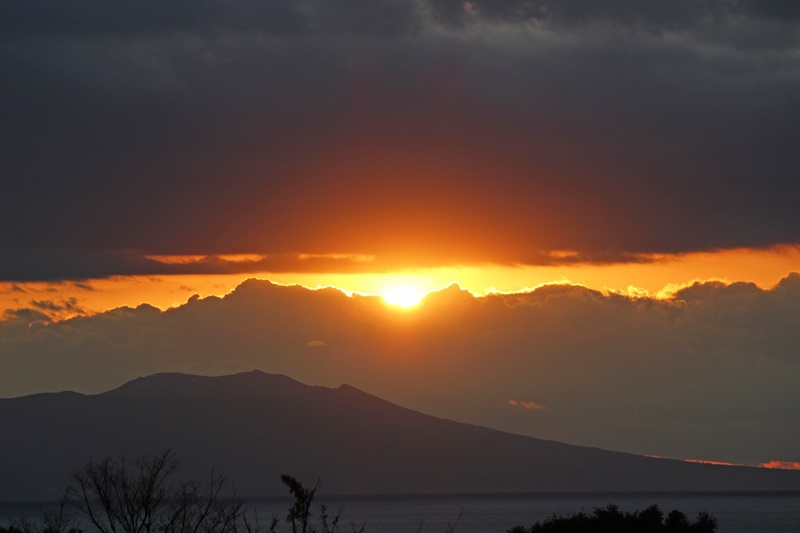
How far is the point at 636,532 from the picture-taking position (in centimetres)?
9319

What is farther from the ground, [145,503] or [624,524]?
[145,503]

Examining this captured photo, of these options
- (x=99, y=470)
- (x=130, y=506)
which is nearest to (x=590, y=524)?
(x=99, y=470)

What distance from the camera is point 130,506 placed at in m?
51.4

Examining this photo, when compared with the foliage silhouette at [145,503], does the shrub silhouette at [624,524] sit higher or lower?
lower

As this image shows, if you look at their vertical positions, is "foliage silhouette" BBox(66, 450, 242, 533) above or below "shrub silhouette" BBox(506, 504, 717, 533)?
above

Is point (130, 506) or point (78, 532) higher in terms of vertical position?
point (130, 506)

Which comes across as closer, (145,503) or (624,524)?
(145,503)

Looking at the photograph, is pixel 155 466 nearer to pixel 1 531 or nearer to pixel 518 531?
pixel 1 531

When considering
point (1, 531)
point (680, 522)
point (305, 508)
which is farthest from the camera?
point (680, 522)

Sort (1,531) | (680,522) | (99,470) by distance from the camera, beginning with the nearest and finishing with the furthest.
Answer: (99,470), (1,531), (680,522)

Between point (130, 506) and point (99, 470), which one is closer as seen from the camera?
point (130, 506)

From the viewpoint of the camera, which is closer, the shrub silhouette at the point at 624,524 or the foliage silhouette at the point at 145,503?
the foliage silhouette at the point at 145,503

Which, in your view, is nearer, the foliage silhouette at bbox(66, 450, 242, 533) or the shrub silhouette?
the foliage silhouette at bbox(66, 450, 242, 533)

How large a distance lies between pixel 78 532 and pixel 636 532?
1537 inches
